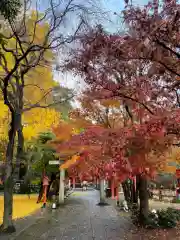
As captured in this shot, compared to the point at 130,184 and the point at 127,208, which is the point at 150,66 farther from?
the point at 130,184

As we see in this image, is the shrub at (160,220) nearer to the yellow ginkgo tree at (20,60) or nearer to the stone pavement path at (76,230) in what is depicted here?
the stone pavement path at (76,230)

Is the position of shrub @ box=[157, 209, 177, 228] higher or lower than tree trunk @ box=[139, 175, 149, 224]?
lower

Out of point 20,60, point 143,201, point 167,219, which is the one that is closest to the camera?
point 20,60

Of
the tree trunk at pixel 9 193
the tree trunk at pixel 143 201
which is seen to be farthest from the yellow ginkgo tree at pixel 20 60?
the tree trunk at pixel 143 201

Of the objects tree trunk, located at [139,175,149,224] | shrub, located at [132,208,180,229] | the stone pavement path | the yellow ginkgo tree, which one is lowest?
the stone pavement path

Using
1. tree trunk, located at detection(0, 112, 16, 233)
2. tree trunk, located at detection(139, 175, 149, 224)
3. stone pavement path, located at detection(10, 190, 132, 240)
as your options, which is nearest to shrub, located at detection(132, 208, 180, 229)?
tree trunk, located at detection(139, 175, 149, 224)

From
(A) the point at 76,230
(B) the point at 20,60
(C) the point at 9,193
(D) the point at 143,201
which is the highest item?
(B) the point at 20,60

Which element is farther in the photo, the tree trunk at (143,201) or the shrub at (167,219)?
the tree trunk at (143,201)

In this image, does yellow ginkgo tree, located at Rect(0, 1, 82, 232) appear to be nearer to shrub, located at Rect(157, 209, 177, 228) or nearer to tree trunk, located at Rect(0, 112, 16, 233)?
tree trunk, located at Rect(0, 112, 16, 233)

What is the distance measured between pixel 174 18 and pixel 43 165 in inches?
874

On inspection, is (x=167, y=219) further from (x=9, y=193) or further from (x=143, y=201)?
(x=9, y=193)

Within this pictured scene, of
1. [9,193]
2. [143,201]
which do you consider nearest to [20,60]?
[9,193]

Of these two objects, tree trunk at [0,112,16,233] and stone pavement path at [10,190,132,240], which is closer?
stone pavement path at [10,190,132,240]

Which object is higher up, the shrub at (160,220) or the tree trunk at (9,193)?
the tree trunk at (9,193)
